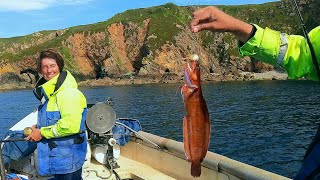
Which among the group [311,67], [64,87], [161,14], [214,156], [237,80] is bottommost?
[237,80]

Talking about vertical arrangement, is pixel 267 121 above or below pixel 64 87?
below

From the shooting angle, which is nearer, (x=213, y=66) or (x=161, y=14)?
(x=213, y=66)

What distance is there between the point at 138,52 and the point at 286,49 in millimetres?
153759

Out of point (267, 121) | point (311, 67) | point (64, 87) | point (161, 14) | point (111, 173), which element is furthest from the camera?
point (161, 14)

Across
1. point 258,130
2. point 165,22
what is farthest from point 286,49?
point 165,22

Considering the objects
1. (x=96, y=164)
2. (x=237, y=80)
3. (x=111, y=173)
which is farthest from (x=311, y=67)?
(x=237, y=80)

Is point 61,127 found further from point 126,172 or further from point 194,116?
point 126,172

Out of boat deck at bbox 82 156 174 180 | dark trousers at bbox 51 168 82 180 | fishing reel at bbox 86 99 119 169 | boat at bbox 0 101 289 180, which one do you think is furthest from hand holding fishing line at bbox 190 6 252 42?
fishing reel at bbox 86 99 119 169

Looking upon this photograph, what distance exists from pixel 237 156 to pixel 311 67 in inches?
927

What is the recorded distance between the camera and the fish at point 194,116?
105 inches

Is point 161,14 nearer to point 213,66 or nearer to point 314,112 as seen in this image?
point 213,66

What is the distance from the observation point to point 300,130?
3372cm

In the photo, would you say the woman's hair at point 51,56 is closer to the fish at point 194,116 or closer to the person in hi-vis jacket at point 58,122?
the person in hi-vis jacket at point 58,122

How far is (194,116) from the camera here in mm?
2902
